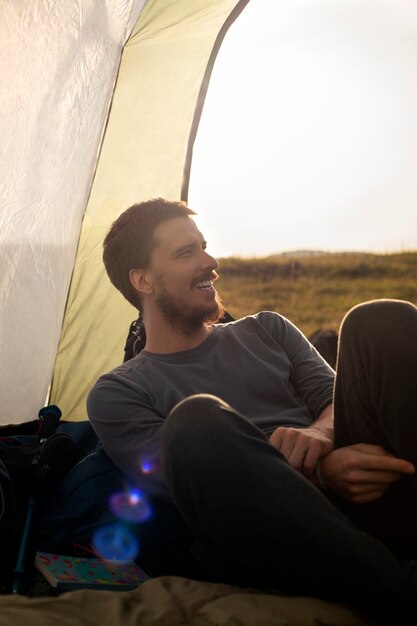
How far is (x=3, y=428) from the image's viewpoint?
8.93ft

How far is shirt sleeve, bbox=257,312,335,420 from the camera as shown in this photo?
6.66 feet

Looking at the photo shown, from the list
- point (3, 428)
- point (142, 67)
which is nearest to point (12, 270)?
point (3, 428)

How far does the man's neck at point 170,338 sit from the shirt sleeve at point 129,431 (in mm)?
255

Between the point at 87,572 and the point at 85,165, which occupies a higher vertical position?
the point at 85,165

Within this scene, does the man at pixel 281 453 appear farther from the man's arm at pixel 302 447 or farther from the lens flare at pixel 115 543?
the lens flare at pixel 115 543

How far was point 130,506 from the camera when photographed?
74.0 inches

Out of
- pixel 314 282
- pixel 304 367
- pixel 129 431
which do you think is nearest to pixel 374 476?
pixel 129 431

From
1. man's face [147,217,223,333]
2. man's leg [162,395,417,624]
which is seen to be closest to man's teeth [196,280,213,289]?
man's face [147,217,223,333]

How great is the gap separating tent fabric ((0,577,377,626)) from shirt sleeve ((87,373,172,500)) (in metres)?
0.52

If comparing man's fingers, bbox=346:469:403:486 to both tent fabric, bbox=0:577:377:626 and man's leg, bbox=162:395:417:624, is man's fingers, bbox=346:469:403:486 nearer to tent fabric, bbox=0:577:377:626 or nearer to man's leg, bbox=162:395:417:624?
man's leg, bbox=162:395:417:624

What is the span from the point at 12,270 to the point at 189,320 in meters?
0.89

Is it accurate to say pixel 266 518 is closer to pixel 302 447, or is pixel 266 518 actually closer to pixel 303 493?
pixel 303 493

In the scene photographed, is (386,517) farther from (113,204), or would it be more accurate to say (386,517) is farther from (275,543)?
(113,204)

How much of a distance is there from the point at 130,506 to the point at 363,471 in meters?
0.77
